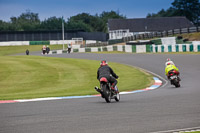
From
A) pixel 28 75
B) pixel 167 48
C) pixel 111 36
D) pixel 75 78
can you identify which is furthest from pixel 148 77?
pixel 111 36

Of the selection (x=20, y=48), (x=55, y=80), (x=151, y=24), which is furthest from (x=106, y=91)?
(x=151, y=24)

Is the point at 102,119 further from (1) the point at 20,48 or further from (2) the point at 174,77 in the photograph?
(1) the point at 20,48

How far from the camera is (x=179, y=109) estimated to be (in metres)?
10.1

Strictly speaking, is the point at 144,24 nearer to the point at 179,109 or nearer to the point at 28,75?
the point at 28,75

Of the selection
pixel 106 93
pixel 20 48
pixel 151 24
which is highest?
pixel 151 24

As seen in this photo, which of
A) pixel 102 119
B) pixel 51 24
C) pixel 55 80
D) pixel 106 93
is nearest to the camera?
pixel 102 119

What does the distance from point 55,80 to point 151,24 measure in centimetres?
9625

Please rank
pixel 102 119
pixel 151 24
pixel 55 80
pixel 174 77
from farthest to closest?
pixel 151 24 → pixel 55 80 → pixel 174 77 → pixel 102 119

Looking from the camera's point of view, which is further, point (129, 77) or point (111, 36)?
point (111, 36)

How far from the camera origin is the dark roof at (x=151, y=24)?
114675 millimetres

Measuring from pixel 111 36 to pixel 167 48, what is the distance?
71.1m

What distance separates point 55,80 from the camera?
21781 mm

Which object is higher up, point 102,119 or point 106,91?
point 106,91

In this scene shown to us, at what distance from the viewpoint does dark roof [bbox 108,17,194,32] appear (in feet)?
376
